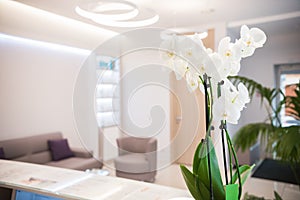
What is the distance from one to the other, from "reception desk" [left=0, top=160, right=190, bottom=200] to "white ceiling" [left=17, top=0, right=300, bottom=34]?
1.75 meters

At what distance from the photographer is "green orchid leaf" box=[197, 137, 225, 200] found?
0.63 meters

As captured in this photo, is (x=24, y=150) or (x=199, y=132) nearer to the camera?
(x=199, y=132)

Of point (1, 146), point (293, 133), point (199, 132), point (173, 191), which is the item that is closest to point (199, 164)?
point (199, 132)

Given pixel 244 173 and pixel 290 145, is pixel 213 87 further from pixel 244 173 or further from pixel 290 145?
pixel 290 145

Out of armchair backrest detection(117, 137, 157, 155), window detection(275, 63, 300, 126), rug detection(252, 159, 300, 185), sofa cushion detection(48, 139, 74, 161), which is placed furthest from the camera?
window detection(275, 63, 300, 126)

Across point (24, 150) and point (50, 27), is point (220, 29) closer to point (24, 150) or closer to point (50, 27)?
point (50, 27)

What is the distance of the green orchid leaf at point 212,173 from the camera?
0.63 metres

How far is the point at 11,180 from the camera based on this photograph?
124 cm

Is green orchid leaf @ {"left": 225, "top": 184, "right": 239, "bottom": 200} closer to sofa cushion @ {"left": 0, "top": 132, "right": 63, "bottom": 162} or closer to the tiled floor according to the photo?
the tiled floor

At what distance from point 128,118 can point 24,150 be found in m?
2.66

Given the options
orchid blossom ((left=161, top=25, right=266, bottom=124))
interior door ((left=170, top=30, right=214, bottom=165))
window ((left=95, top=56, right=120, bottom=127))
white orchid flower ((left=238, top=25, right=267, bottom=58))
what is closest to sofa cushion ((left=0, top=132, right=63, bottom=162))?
window ((left=95, top=56, right=120, bottom=127))

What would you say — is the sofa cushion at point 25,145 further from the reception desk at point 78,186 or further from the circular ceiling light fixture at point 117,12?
the circular ceiling light fixture at point 117,12

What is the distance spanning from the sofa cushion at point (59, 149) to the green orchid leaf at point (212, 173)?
312cm

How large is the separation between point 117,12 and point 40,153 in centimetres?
209
